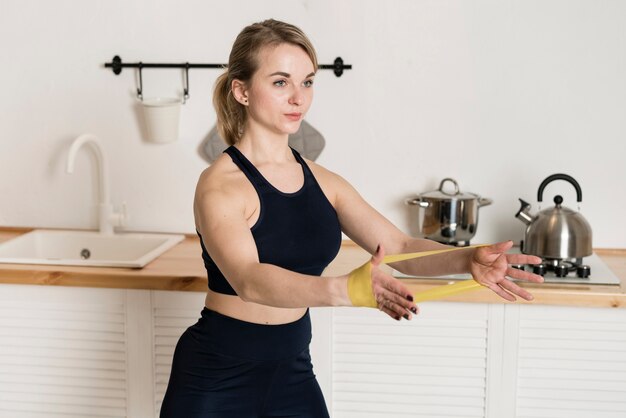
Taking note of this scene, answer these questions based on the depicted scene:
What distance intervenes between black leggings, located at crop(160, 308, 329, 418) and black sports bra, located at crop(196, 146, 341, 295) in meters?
0.10

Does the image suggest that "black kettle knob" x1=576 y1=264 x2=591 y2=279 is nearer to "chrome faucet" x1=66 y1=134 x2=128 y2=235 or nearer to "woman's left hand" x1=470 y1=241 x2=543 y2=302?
"woman's left hand" x1=470 y1=241 x2=543 y2=302

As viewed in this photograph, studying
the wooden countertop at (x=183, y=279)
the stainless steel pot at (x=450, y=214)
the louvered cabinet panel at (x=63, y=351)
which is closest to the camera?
the wooden countertop at (x=183, y=279)

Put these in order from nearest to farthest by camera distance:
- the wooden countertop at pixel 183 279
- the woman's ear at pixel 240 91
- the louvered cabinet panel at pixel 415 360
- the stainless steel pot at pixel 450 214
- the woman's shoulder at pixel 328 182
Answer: the woman's ear at pixel 240 91 → the woman's shoulder at pixel 328 182 → the wooden countertop at pixel 183 279 → the louvered cabinet panel at pixel 415 360 → the stainless steel pot at pixel 450 214

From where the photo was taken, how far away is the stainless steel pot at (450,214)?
300 centimetres

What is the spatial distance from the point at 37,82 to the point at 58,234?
528 millimetres

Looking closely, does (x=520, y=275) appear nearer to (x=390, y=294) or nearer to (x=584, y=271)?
(x=390, y=294)

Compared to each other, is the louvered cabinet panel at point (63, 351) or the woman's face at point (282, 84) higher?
the woman's face at point (282, 84)

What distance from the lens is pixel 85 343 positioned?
9.40 feet

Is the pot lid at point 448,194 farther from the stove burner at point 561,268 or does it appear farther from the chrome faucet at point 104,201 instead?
the chrome faucet at point 104,201

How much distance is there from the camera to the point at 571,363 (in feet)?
8.87

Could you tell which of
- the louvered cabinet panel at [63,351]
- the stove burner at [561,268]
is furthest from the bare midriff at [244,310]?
the stove burner at [561,268]

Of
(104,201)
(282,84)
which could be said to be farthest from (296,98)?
(104,201)

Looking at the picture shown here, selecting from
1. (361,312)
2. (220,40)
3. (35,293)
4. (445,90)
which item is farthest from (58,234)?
(445,90)

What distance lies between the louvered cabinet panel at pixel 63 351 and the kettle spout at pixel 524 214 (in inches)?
48.0
